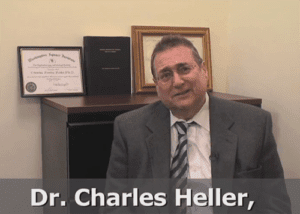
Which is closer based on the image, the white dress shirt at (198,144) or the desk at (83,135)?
the white dress shirt at (198,144)

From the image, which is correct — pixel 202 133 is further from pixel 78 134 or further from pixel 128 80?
pixel 128 80

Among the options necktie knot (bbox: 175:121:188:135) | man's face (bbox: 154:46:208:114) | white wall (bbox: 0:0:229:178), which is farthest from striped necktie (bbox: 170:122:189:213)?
white wall (bbox: 0:0:229:178)

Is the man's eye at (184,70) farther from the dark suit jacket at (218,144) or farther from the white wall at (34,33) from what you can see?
the white wall at (34,33)

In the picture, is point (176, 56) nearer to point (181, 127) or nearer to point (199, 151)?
point (181, 127)

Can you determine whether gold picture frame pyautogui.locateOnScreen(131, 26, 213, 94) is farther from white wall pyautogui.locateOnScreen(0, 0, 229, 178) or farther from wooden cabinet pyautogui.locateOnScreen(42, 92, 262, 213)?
wooden cabinet pyautogui.locateOnScreen(42, 92, 262, 213)

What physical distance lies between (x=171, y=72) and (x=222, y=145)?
339 mm

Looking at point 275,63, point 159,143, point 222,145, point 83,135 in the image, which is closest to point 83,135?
point 83,135

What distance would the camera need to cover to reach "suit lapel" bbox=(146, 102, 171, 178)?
55.3 inches

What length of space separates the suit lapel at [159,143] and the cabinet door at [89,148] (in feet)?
1.51

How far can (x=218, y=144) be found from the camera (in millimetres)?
1396

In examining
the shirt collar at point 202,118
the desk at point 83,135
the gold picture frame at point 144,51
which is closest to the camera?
the shirt collar at point 202,118

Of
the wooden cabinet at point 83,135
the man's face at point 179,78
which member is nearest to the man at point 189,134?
the man's face at point 179,78

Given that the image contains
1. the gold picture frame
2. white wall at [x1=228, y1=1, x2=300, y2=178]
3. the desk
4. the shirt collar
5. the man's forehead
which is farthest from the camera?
the gold picture frame

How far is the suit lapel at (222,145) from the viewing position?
1.37 metres
